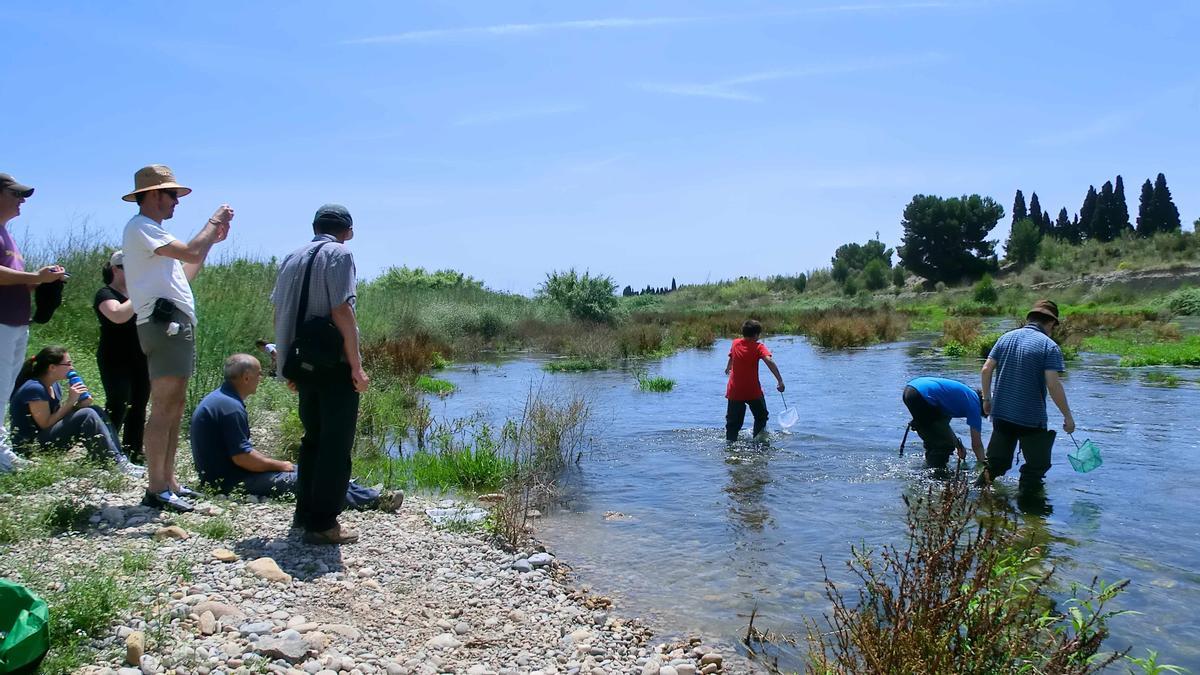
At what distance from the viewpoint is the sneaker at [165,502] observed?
5406mm

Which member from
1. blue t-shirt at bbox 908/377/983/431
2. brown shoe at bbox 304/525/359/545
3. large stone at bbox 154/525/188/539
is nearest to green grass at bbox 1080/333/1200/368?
blue t-shirt at bbox 908/377/983/431

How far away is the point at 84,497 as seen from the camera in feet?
17.4

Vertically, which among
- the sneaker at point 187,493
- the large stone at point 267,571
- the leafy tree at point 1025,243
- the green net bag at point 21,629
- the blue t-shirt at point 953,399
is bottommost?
the large stone at point 267,571

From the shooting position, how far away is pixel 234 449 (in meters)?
6.25

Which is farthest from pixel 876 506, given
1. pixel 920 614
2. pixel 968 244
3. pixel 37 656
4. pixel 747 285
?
pixel 747 285

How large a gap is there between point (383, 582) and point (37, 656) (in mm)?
1994

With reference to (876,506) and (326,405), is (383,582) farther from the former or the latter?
(876,506)

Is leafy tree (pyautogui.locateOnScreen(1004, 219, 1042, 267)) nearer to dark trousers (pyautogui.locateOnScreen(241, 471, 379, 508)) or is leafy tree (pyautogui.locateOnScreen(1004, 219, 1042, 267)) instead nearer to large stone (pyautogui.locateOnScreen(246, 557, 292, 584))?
dark trousers (pyautogui.locateOnScreen(241, 471, 379, 508))

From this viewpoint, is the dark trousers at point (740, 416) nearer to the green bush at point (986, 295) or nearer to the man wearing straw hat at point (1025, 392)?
the man wearing straw hat at point (1025, 392)

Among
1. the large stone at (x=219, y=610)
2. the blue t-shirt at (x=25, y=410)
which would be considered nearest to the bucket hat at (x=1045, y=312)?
the large stone at (x=219, y=610)

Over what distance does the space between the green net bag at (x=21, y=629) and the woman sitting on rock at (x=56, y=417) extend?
10.9 feet

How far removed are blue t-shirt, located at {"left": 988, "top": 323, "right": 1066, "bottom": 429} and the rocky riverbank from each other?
164 inches

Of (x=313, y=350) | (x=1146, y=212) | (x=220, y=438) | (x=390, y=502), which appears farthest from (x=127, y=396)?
(x=1146, y=212)

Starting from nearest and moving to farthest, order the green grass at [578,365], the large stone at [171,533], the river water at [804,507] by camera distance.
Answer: the large stone at [171,533] < the river water at [804,507] < the green grass at [578,365]
